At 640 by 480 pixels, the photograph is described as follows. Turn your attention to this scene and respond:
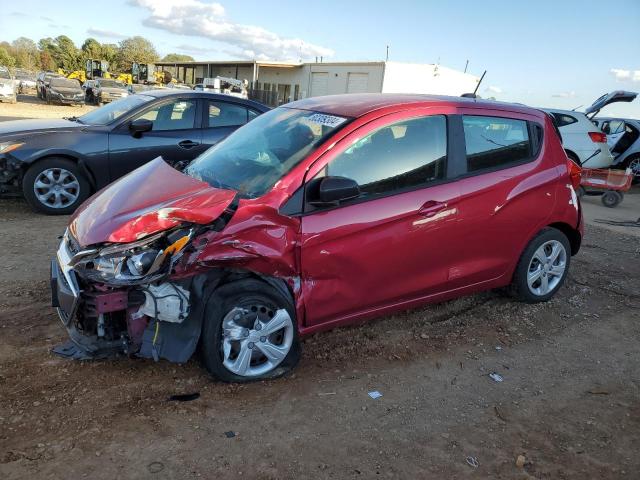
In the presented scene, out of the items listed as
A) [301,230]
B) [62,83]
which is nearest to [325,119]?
[301,230]

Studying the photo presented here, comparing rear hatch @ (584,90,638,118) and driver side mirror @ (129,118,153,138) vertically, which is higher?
rear hatch @ (584,90,638,118)

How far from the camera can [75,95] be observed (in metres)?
26.9

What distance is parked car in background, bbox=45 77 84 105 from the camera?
26.7 m

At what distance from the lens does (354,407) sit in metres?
3.05

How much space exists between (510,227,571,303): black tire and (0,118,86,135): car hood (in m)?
5.74

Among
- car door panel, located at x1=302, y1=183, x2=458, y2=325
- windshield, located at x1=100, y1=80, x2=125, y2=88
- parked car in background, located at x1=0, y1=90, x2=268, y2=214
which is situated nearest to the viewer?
car door panel, located at x1=302, y1=183, x2=458, y2=325

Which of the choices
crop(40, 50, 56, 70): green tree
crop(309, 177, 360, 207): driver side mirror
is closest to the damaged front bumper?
crop(309, 177, 360, 207): driver side mirror

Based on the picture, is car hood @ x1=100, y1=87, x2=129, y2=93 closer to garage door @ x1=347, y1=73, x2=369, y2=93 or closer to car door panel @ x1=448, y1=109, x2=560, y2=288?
garage door @ x1=347, y1=73, x2=369, y2=93

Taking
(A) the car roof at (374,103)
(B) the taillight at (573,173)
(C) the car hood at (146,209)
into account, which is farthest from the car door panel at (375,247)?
(B) the taillight at (573,173)

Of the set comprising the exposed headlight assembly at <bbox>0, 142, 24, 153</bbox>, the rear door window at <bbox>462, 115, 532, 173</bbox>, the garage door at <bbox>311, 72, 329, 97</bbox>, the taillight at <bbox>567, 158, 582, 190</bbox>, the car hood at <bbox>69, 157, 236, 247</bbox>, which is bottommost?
the exposed headlight assembly at <bbox>0, 142, 24, 153</bbox>

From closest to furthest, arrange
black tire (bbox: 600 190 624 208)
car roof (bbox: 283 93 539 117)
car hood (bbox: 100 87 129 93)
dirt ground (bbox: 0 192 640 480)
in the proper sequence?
dirt ground (bbox: 0 192 640 480) < car roof (bbox: 283 93 539 117) < black tire (bbox: 600 190 624 208) < car hood (bbox: 100 87 129 93)

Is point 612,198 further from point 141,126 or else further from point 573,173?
point 141,126

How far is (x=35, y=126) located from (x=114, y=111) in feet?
3.33

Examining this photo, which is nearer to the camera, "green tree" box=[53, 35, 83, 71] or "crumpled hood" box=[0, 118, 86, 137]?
"crumpled hood" box=[0, 118, 86, 137]
